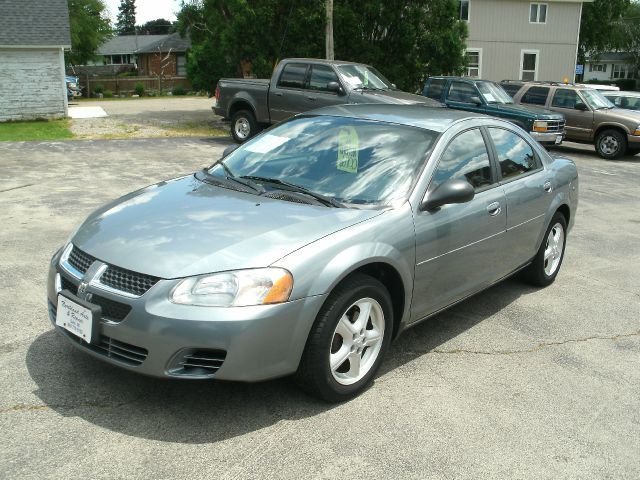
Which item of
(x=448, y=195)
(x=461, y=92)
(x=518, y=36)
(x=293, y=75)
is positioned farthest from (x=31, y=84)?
(x=518, y=36)

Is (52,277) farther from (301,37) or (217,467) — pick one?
(301,37)

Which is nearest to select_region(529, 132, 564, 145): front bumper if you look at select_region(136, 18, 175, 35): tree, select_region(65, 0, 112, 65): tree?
select_region(65, 0, 112, 65): tree

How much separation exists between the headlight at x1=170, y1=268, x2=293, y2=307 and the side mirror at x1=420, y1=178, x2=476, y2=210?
1251 millimetres

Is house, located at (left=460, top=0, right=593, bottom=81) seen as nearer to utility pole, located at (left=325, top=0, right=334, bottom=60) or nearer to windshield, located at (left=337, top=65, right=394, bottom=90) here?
utility pole, located at (left=325, top=0, right=334, bottom=60)

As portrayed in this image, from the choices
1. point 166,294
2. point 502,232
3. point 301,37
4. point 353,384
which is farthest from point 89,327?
point 301,37

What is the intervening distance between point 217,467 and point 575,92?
16489mm

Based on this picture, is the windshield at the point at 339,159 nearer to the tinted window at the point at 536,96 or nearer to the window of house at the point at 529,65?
the tinted window at the point at 536,96

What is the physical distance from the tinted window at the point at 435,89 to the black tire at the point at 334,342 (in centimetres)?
1420

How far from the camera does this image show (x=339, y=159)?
4426 millimetres

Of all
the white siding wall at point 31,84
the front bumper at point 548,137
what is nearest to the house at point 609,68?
the front bumper at point 548,137

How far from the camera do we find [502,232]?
193 inches

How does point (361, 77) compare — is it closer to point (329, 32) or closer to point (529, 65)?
point (329, 32)

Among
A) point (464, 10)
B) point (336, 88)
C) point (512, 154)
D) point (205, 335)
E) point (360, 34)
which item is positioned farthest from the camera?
point (464, 10)

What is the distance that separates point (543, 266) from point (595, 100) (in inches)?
512
